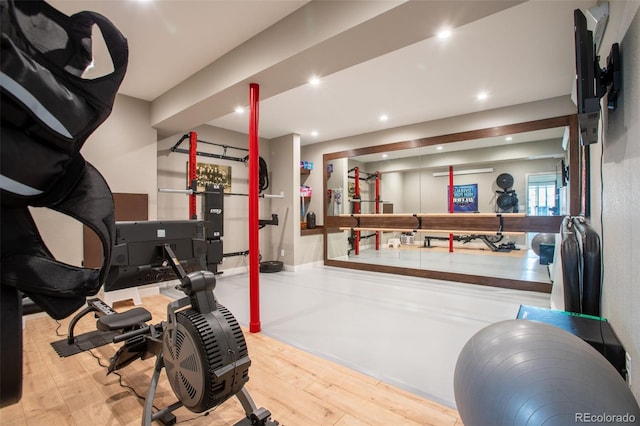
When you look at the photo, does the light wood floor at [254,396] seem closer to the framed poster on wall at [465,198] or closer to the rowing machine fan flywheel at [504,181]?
the framed poster on wall at [465,198]

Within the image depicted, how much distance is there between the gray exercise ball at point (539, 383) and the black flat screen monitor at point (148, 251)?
59.4 inches

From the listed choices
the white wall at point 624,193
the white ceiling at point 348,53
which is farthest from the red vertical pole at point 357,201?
the white wall at point 624,193

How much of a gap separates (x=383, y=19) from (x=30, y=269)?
2.23 metres

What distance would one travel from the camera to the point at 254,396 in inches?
71.1

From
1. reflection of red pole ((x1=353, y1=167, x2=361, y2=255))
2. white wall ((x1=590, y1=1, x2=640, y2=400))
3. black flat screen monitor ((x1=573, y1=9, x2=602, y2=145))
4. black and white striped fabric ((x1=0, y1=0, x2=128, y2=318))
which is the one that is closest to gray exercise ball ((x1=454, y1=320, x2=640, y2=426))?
white wall ((x1=590, y1=1, x2=640, y2=400))

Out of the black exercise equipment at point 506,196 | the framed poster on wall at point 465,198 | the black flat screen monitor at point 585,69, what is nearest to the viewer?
the black flat screen monitor at point 585,69

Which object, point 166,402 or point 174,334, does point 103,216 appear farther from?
point 166,402

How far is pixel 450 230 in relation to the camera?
5.05m

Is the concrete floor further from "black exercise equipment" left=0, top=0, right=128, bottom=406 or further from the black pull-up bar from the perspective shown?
the black pull-up bar

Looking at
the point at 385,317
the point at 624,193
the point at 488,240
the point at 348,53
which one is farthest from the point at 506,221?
the point at 348,53

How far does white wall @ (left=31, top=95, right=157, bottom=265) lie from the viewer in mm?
3527

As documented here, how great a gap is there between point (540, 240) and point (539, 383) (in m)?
4.10

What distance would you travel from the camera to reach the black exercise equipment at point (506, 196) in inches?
183

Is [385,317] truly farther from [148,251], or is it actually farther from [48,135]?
[48,135]
